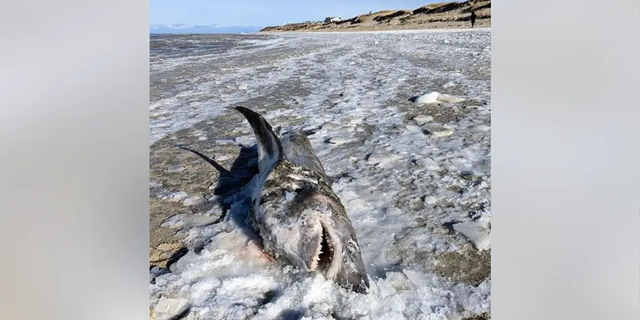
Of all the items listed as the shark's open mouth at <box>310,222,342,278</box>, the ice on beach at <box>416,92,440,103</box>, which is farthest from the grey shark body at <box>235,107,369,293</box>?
the ice on beach at <box>416,92,440,103</box>

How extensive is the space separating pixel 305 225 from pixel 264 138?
0.41m

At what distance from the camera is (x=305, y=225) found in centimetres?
84

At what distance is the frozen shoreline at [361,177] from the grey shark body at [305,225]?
0.03 m

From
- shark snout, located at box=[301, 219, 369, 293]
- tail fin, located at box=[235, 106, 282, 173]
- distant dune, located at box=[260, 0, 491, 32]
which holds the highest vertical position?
distant dune, located at box=[260, 0, 491, 32]

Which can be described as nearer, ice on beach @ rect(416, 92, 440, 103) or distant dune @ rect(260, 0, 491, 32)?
ice on beach @ rect(416, 92, 440, 103)

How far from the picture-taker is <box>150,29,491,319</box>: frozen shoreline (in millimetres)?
822

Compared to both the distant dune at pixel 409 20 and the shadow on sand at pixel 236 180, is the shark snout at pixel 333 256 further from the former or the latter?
the distant dune at pixel 409 20

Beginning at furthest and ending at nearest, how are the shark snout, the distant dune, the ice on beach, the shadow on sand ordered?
1. the distant dune
2. the ice on beach
3. the shadow on sand
4. the shark snout

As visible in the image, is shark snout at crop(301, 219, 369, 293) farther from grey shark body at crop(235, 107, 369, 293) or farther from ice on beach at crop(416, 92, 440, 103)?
ice on beach at crop(416, 92, 440, 103)

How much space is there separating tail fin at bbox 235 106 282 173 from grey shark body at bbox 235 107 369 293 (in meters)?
0.08

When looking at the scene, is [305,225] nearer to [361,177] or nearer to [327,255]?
[327,255]

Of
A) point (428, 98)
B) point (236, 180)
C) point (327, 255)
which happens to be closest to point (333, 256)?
point (327, 255)
